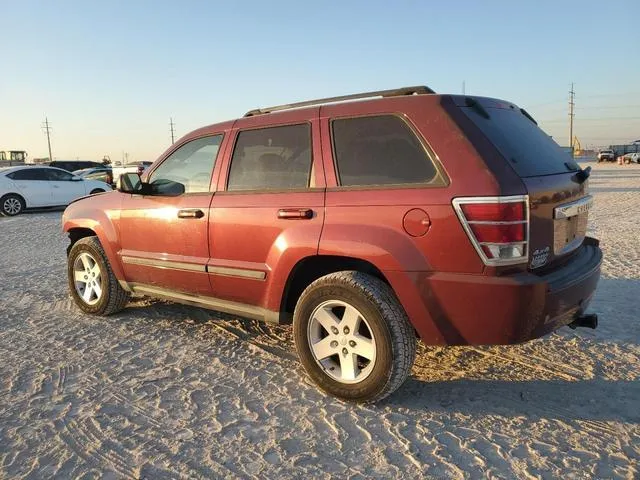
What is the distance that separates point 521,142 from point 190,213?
95.2 inches

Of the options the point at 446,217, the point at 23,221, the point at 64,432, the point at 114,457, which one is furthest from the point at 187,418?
the point at 23,221

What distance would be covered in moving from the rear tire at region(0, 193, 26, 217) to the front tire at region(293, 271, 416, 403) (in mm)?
14475

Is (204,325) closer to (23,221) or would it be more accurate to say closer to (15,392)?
(15,392)

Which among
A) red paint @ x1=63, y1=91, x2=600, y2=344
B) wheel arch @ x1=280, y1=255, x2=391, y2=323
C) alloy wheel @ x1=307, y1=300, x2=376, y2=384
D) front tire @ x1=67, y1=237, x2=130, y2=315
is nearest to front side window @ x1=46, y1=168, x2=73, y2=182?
front tire @ x1=67, y1=237, x2=130, y2=315

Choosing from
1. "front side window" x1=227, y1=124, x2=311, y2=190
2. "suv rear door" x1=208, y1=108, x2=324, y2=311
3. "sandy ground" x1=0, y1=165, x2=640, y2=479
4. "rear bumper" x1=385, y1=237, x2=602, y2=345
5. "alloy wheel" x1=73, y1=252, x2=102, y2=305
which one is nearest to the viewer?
"sandy ground" x1=0, y1=165, x2=640, y2=479

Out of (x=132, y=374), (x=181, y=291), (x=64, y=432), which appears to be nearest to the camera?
(x=64, y=432)

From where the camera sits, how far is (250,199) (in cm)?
356

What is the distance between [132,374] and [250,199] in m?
1.49

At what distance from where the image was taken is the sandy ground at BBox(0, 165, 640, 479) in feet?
8.15

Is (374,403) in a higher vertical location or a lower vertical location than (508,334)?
lower

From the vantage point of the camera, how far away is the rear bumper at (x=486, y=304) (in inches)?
103

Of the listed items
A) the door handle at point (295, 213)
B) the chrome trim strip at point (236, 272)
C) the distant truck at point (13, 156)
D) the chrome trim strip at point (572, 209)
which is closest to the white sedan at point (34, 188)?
the chrome trim strip at point (236, 272)

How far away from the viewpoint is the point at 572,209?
305 centimetres

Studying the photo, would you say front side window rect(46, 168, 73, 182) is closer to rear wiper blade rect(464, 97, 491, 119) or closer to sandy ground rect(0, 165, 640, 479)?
sandy ground rect(0, 165, 640, 479)
